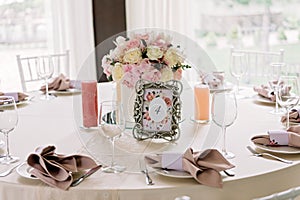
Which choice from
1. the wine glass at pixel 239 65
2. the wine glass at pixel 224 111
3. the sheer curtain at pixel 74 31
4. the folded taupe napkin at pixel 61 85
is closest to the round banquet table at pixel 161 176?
the wine glass at pixel 224 111

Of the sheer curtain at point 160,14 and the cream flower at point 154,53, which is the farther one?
the sheer curtain at point 160,14

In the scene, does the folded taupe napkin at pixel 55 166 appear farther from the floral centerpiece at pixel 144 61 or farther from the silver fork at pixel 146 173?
the floral centerpiece at pixel 144 61

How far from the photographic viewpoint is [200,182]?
1.58 meters

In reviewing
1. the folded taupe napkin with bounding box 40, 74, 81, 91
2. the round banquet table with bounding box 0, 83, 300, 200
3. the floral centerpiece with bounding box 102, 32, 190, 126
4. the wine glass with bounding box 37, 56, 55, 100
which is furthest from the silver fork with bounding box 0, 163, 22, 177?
the folded taupe napkin with bounding box 40, 74, 81, 91

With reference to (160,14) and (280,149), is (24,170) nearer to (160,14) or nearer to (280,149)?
(280,149)

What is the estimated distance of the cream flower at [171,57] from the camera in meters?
2.07

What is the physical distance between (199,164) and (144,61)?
0.59m

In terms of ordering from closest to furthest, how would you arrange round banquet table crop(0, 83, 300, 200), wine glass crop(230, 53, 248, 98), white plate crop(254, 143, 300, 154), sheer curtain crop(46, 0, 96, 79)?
round banquet table crop(0, 83, 300, 200) < white plate crop(254, 143, 300, 154) < wine glass crop(230, 53, 248, 98) < sheer curtain crop(46, 0, 96, 79)

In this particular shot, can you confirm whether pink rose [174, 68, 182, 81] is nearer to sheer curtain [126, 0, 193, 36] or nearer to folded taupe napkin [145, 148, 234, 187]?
folded taupe napkin [145, 148, 234, 187]

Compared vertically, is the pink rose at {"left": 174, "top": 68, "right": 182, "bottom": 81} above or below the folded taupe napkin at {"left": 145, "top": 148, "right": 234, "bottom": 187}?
above

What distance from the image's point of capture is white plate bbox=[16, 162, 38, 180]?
1660 millimetres

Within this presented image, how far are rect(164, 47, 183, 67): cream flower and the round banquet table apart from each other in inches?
12.1

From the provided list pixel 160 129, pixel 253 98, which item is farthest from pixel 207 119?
pixel 253 98

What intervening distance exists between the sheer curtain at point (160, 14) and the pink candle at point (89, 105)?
91.7 inches
